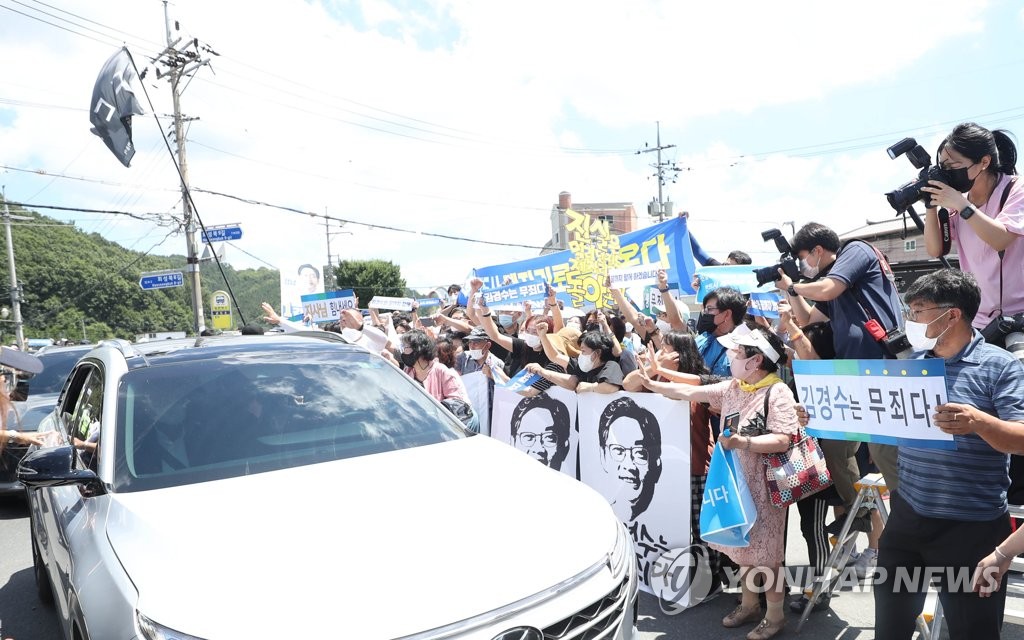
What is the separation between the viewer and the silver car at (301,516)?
5.97 ft

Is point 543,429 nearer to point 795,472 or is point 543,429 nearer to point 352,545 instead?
point 795,472

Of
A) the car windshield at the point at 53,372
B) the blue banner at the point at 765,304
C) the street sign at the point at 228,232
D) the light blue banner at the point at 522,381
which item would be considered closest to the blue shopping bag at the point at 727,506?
the light blue banner at the point at 522,381

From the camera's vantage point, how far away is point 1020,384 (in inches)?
87.0

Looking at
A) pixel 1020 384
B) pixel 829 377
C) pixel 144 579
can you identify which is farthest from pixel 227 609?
pixel 1020 384

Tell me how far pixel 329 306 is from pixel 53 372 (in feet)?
20.4

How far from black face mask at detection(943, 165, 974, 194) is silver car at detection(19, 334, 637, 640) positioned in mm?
2405

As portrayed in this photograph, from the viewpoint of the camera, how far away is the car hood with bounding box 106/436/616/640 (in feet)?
5.81

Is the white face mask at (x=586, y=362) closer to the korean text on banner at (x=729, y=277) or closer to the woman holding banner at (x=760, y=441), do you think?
the woman holding banner at (x=760, y=441)

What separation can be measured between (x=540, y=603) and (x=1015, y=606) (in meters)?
2.47

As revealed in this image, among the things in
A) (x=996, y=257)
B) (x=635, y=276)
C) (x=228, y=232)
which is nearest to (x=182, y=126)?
(x=228, y=232)

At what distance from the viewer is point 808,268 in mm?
4082

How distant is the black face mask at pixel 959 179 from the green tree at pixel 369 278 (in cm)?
6302

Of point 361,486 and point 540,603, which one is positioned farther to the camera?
point 361,486

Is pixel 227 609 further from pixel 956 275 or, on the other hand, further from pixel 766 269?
pixel 766 269
